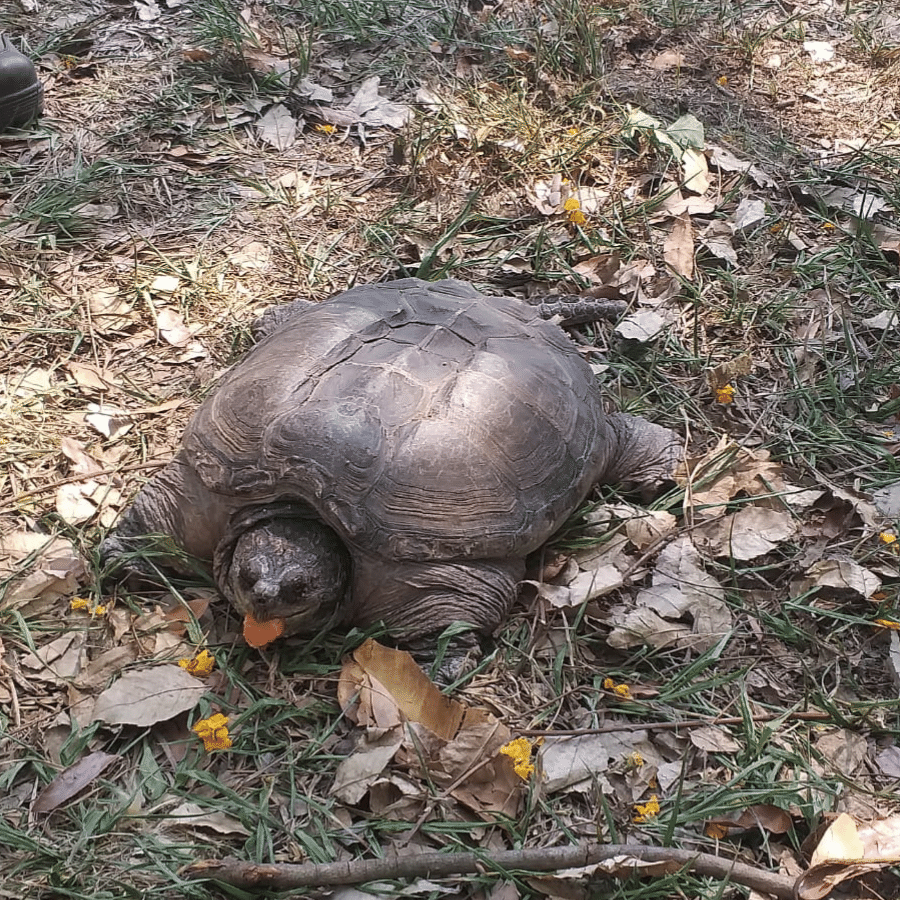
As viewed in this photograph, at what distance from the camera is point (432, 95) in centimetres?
438

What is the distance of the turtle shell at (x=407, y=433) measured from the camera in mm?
2242

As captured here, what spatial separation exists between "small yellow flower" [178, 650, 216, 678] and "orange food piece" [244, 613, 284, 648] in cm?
12

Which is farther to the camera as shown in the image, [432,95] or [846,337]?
[432,95]

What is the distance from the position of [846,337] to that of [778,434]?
559 millimetres

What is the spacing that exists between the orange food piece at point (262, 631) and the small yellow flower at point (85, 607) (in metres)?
0.47

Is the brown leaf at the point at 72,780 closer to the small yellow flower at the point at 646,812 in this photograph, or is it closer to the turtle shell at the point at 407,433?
the turtle shell at the point at 407,433

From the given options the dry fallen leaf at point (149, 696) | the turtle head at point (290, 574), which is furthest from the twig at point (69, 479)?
the dry fallen leaf at point (149, 696)

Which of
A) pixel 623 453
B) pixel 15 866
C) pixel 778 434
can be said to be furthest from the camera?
pixel 778 434

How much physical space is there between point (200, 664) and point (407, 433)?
825 mm

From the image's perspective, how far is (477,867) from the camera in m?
1.88

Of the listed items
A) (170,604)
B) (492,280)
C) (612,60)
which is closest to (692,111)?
(612,60)

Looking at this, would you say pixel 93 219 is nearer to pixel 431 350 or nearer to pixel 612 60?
pixel 431 350

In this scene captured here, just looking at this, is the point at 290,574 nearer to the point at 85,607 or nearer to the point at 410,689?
the point at 410,689

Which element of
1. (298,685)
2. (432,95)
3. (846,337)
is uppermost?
(432,95)
